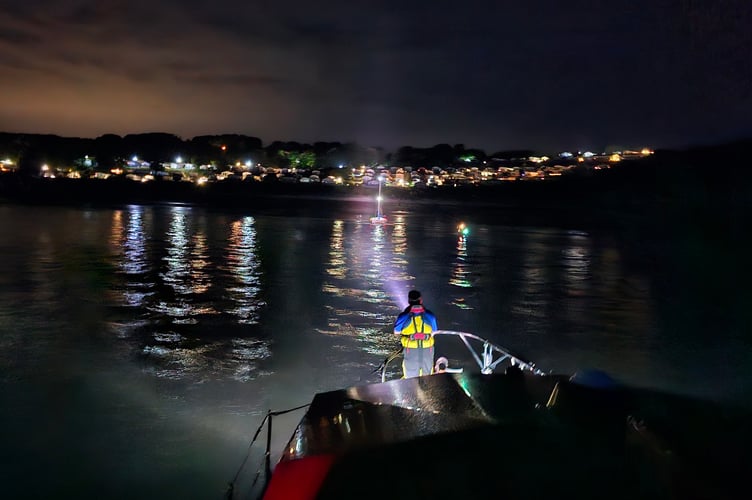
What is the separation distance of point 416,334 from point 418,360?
374mm

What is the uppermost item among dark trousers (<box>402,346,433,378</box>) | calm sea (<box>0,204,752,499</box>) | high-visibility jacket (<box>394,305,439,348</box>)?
high-visibility jacket (<box>394,305,439,348</box>)

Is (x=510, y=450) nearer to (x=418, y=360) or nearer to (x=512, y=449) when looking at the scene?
(x=512, y=449)

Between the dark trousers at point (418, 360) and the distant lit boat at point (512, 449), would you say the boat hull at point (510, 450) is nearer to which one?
the distant lit boat at point (512, 449)

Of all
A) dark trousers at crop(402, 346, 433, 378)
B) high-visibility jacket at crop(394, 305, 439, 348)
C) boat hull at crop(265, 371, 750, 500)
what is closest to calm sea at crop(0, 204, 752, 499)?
dark trousers at crop(402, 346, 433, 378)

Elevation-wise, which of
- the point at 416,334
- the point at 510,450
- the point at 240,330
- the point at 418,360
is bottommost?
the point at 240,330

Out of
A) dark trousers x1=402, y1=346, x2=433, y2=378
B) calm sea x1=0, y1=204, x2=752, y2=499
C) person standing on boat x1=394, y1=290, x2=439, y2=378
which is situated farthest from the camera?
calm sea x1=0, y1=204, x2=752, y2=499

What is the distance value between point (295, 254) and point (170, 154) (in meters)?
165

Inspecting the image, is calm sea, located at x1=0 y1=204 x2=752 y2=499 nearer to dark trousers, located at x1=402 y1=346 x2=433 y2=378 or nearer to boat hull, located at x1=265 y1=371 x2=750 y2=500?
dark trousers, located at x1=402 y1=346 x2=433 y2=378

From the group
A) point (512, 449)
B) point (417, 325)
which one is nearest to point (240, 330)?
→ point (417, 325)

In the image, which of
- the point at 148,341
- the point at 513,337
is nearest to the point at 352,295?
the point at 513,337

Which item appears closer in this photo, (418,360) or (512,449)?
(512,449)

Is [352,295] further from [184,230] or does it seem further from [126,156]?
[126,156]

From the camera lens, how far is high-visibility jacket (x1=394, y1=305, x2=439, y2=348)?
8219mm

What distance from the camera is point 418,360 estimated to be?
835 cm
